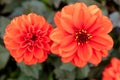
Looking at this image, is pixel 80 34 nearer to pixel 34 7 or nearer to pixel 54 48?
pixel 54 48

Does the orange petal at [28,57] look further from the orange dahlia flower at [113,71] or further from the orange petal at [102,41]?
the orange dahlia flower at [113,71]

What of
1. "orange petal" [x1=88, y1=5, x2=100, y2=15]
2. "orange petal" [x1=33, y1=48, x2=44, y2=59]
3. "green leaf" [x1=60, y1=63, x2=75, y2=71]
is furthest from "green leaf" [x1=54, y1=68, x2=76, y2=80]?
"orange petal" [x1=88, y1=5, x2=100, y2=15]

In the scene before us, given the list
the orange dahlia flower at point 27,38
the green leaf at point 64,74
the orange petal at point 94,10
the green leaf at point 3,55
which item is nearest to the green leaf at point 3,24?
the green leaf at point 3,55

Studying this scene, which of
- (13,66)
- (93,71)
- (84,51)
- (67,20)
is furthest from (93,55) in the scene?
(13,66)

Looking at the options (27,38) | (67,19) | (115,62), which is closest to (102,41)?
(67,19)

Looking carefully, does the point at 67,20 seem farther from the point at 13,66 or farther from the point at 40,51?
the point at 13,66

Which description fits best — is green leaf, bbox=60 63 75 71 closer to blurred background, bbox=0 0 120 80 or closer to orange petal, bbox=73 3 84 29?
blurred background, bbox=0 0 120 80

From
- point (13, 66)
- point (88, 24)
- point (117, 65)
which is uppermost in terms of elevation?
point (88, 24)
